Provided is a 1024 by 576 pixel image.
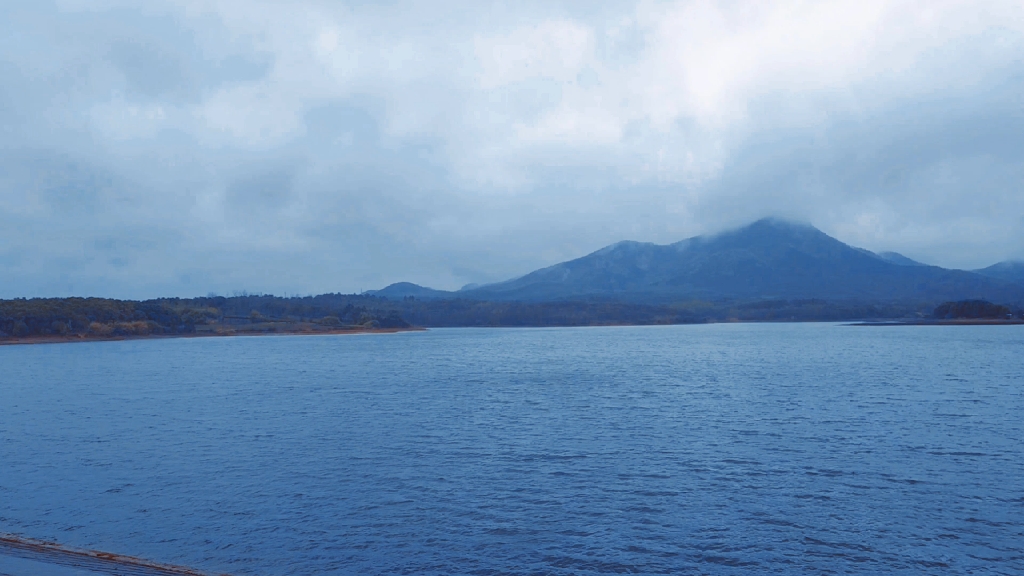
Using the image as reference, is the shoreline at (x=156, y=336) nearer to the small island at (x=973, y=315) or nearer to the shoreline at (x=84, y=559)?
the small island at (x=973, y=315)

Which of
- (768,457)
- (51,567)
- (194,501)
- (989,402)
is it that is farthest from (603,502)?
(989,402)

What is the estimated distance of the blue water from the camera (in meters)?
16.1

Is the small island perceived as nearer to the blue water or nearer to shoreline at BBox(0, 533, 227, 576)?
the blue water

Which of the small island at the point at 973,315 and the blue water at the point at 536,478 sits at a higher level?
the small island at the point at 973,315

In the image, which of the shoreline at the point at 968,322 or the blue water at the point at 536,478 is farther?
the shoreline at the point at 968,322

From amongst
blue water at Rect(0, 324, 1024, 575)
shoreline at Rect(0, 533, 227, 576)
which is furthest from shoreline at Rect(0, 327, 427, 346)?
shoreline at Rect(0, 533, 227, 576)

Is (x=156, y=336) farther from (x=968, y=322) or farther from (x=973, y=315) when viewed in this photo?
(x=973, y=315)

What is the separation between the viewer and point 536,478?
73.5 ft

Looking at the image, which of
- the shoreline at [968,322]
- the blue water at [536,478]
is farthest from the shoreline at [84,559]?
the shoreline at [968,322]

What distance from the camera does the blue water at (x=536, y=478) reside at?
Answer: 16062mm

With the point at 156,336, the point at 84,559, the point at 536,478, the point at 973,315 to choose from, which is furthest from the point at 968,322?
the point at 84,559

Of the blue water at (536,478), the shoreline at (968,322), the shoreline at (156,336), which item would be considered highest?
the shoreline at (156,336)

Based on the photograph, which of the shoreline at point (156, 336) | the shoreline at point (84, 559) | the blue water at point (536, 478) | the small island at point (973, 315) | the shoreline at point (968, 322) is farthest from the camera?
the small island at point (973, 315)

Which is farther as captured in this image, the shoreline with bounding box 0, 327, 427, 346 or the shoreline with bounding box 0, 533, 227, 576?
the shoreline with bounding box 0, 327, 427, 346
